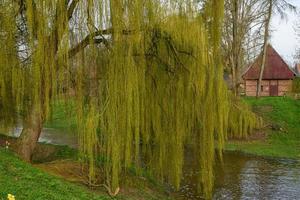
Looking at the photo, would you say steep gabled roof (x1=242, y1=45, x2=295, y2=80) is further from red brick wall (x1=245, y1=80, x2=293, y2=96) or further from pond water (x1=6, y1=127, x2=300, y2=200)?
pond water (x1=6, y1=127, x2=300, y2=200)

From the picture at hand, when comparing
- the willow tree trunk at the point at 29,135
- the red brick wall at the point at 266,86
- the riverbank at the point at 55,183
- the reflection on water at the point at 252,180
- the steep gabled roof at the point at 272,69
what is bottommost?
the reflection on water at the point at 252,180

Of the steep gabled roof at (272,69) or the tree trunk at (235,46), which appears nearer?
the tree trunk at (235,46)

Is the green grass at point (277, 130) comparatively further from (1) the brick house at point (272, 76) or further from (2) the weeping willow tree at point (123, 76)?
(2) the weeping willow tree at point (123, 76)

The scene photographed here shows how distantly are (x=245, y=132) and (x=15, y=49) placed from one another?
1887 centimetres

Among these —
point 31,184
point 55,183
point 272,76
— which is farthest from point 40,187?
point 272,76

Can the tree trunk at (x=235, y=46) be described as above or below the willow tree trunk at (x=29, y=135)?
above

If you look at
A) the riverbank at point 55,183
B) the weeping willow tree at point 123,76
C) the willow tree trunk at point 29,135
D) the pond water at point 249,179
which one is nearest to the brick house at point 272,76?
the pond water at point 249,179

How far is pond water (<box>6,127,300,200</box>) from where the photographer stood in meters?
14.0

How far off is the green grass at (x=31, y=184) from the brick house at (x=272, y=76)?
3530 centimetres

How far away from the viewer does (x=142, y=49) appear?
984cm

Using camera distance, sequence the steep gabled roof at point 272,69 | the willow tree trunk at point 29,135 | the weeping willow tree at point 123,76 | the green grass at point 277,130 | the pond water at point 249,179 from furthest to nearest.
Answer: the steep gabled roof at point 272,69
the green grass at point 277,130
the pond water at point 249,179
the willow tree trunk at point 29,135
the weeping willow tree at point 123,76

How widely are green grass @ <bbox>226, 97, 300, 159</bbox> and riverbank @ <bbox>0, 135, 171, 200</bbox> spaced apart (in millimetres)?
13316

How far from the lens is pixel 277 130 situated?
2892 cm

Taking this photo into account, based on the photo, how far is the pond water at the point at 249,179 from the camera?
1402 cm
